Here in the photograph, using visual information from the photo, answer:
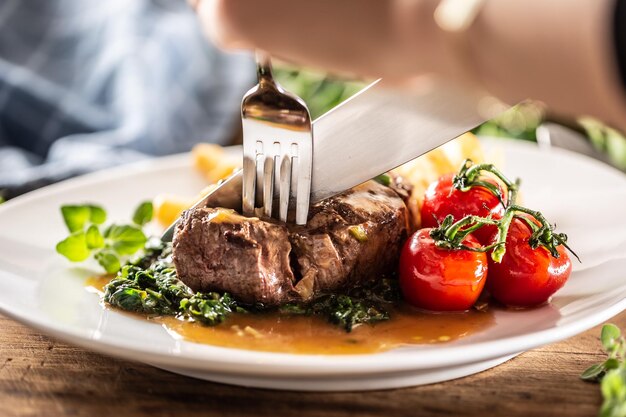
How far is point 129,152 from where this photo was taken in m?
6.10

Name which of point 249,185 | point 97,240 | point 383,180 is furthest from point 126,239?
point 383,180

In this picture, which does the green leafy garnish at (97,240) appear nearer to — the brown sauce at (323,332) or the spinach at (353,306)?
the brown sauce at (323,332)

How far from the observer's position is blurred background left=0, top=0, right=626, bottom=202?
6258 mm

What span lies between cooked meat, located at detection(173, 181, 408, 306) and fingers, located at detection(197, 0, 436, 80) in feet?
2.86

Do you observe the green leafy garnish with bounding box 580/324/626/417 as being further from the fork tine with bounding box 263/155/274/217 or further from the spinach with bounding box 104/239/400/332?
the fork tine with bounding box 263/155/274/217

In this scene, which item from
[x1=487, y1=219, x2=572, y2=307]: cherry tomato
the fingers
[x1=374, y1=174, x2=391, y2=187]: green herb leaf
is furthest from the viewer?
[x1=374, y1=174, x2=391, y2=187]: green herb leaf

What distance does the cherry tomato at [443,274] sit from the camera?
3.19 m

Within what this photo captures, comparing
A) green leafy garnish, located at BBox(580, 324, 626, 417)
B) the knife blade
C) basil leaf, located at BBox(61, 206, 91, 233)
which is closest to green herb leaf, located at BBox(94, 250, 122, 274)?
basil leaf, located at BBox(61, 206, 91, 233)

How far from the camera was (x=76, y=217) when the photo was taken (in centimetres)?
399

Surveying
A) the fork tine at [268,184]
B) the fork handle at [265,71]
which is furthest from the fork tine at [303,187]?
the fork handle at [265,71]

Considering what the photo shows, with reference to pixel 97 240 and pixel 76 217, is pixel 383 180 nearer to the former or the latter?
pixel 97 240

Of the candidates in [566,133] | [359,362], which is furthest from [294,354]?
[566,133]

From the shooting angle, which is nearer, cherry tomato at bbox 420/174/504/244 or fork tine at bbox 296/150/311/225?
fork tine at bbox 296/150/311/225

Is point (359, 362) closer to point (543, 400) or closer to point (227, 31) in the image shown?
point (543, 400)
